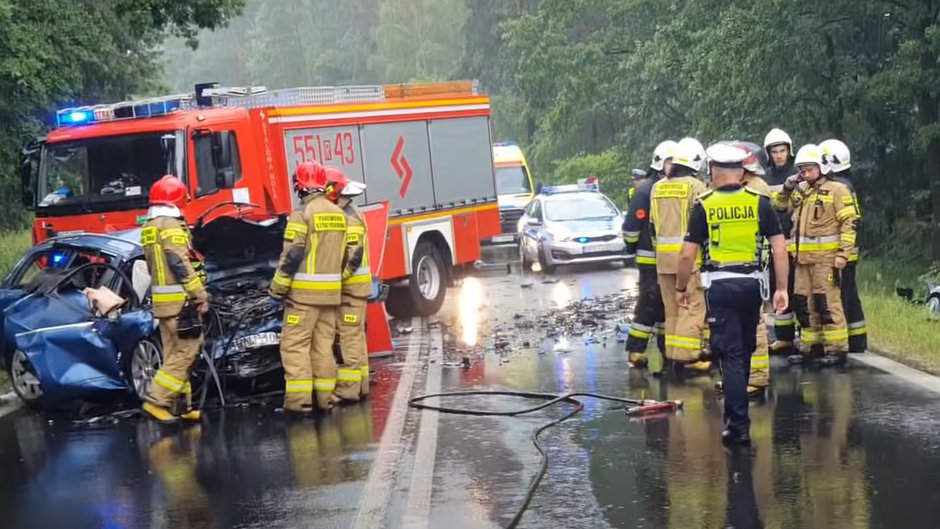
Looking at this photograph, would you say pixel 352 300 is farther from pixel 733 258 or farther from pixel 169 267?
pixel 733 258

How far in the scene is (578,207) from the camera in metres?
22.5

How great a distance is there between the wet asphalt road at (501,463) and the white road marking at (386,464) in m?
0.02

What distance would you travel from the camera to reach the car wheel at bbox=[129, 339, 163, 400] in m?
10.1

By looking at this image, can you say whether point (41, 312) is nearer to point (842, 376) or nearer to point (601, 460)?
point (601, 460)

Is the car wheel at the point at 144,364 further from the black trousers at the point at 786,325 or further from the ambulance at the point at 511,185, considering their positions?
the ambulance at the point at 511,185

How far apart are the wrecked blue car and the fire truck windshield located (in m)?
2.13

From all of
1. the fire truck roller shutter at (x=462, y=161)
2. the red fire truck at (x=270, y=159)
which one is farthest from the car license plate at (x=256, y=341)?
the fire truck roller shutter at (x=462, y=161)

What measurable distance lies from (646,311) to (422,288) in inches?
227

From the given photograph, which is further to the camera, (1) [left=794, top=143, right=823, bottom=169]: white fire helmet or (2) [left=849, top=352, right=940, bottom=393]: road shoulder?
(1) [left=794, top=143, right=823, bottom=169]: white fire helmet

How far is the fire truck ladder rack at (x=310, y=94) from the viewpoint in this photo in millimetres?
14203

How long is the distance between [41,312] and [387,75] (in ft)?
218

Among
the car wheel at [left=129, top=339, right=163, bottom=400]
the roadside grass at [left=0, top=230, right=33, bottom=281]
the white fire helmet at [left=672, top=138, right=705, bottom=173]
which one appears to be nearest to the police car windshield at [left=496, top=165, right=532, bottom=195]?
the roadside grass at [left=0, top=230, right=33, bottom=281]

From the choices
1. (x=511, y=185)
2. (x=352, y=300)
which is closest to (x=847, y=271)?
(x=352, y=300)

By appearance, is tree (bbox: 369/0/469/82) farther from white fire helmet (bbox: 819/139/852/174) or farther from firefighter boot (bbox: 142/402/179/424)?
firefighter boot (bbox: 142/402/179/424)
